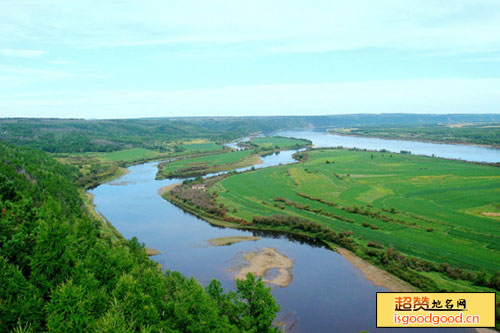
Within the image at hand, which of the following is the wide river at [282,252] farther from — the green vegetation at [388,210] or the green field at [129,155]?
the green field at [129,155]

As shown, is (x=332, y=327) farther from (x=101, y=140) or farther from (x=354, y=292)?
(x=101, y=140)

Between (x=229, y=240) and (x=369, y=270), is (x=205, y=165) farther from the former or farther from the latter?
(x=369, y=270)

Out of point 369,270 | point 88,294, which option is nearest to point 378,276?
point 369,270

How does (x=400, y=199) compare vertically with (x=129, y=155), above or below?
below

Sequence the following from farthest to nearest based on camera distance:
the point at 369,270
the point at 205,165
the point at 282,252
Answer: the point at 205,165
the point at 282,252
the point at 369,270

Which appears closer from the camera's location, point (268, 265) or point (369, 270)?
point (369, 270)

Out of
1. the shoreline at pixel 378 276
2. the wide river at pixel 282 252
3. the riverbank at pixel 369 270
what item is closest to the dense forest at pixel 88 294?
the wide river at pixel 282 252
